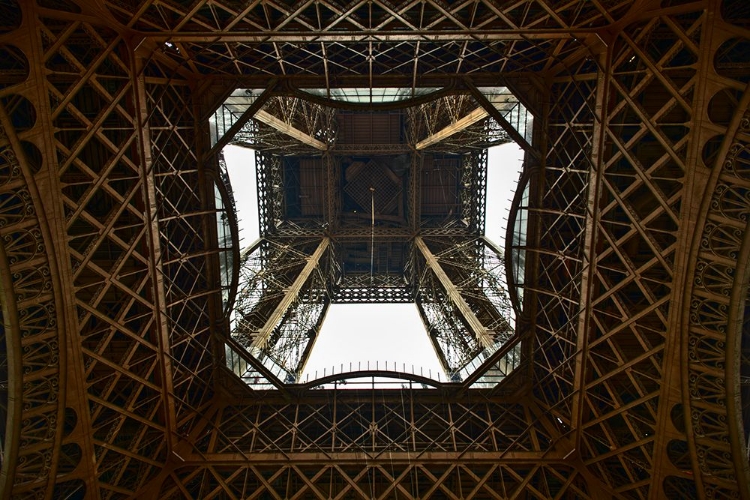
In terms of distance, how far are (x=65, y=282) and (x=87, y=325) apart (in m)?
3.16

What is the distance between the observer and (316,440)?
1805cm

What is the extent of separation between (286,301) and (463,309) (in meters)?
8.71

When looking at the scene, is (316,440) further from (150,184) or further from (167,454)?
(150,184)

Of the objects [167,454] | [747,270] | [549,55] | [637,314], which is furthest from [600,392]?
[167,454]

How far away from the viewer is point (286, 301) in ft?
79.9

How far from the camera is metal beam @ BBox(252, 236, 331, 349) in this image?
21531mm

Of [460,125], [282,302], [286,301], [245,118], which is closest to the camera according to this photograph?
[245,118]

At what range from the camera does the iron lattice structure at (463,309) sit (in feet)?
39.6

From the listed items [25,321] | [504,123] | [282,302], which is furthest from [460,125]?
→ [25,321]

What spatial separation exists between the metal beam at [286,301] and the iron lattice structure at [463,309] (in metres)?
0.35

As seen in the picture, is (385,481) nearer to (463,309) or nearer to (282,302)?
(463,309)

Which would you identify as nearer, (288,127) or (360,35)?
(360,35)

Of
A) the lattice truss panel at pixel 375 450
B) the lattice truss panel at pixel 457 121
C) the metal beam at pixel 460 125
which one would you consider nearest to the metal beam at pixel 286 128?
the lattice truss panel at pixel 457 121

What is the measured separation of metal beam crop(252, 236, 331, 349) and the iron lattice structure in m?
0.35
